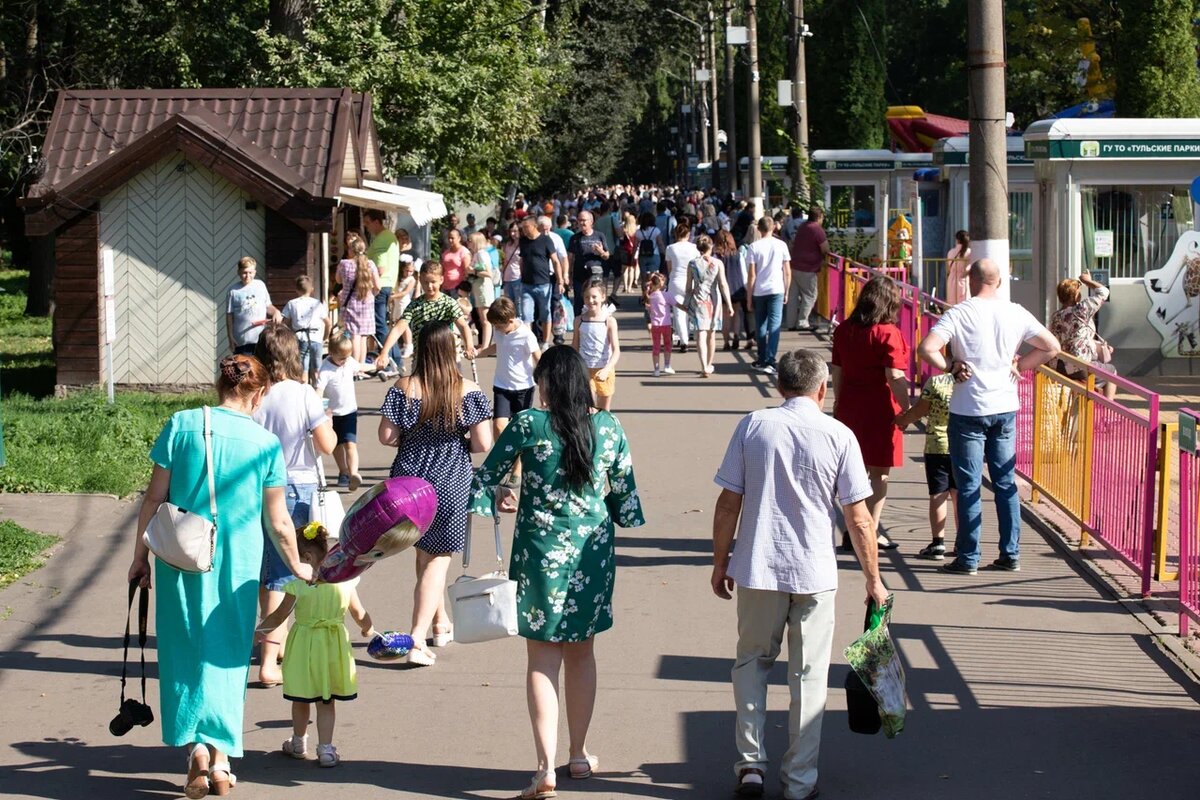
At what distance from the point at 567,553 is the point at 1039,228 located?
14.1 metres

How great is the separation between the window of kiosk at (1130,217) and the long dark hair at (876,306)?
9.31 metres

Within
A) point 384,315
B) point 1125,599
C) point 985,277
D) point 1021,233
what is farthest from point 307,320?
point 1021,233

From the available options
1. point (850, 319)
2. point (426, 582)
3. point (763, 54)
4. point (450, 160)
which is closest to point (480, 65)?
point (450, 160)

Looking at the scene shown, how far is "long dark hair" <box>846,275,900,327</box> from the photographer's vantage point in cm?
891

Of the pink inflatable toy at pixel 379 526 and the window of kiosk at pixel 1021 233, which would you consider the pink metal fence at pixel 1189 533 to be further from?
the window of kiosk at pixel 1021 233

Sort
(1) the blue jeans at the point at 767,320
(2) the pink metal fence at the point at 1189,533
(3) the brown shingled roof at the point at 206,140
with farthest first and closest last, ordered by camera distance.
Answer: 1. (1) the blue jeans at the point at 767,320
2. (3) the brown shingled roof at the point at 206,140
3. (2) the pink metal fence at the point at 1189,533

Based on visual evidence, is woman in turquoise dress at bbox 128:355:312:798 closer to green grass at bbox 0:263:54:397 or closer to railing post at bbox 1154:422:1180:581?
railing post at bbox 1154:422:1180:581

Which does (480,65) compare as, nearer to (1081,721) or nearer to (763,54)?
(1081,721)

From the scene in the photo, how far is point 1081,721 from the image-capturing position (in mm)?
6418

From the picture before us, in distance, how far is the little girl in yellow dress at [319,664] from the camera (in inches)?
233

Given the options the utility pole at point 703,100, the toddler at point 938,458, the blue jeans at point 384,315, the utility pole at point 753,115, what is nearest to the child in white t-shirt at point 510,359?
the toddler at point 938,458

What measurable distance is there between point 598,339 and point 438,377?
5.74 metres

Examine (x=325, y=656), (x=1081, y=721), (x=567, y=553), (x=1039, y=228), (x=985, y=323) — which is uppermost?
(x=1039, y=228)

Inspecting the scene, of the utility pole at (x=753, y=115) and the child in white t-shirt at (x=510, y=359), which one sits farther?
the utility pole at (x=753, y=115)
